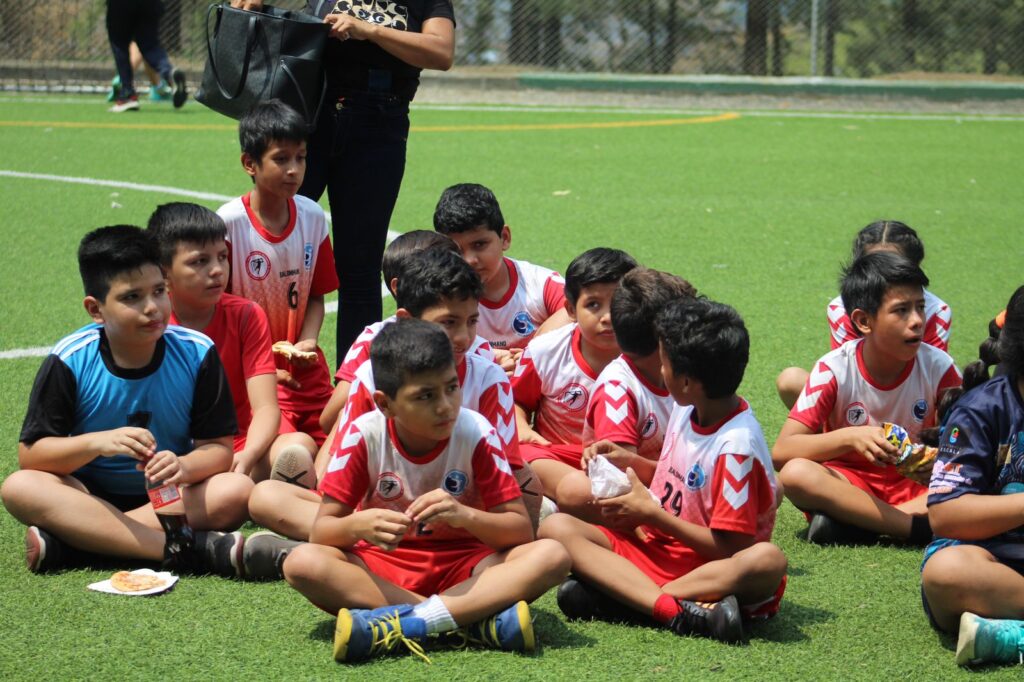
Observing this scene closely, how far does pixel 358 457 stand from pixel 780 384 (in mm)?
2186

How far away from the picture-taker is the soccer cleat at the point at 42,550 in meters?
3.88

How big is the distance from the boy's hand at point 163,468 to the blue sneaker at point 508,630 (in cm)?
98

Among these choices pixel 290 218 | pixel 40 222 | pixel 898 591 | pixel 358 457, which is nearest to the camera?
pixel 358 457

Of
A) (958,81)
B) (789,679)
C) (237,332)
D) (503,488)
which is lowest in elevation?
(789,679)

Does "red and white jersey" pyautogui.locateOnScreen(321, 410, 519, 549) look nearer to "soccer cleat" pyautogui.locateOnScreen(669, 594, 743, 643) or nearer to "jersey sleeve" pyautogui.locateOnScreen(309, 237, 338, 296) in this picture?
"soccer cleat" pyautogui.locateOnScreen(669, 594, 743, 643)

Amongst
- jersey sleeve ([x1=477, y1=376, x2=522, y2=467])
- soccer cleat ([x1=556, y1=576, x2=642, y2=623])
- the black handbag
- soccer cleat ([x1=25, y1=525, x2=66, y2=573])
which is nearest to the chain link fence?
the black handbag

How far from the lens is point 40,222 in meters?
9.30

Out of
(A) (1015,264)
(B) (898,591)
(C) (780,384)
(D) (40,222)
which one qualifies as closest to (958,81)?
(A) (1015,264)

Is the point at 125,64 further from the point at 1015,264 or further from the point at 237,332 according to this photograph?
the point at 237,332

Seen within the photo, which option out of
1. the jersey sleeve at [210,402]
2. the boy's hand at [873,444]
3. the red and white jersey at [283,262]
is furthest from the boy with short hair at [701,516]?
the red and white jersey at [283,262]

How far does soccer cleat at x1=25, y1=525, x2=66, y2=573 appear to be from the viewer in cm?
388

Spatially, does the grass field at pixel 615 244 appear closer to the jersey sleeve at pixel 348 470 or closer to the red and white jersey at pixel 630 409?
the jersey sleeve at pixel 348 470

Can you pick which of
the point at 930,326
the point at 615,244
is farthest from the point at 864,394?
the point at 615,244

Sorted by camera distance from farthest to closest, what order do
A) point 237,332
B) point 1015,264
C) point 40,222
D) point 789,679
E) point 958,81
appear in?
point 958,81 → point 40,222 → point 1015,264 → point 237,332 → point 789,679
